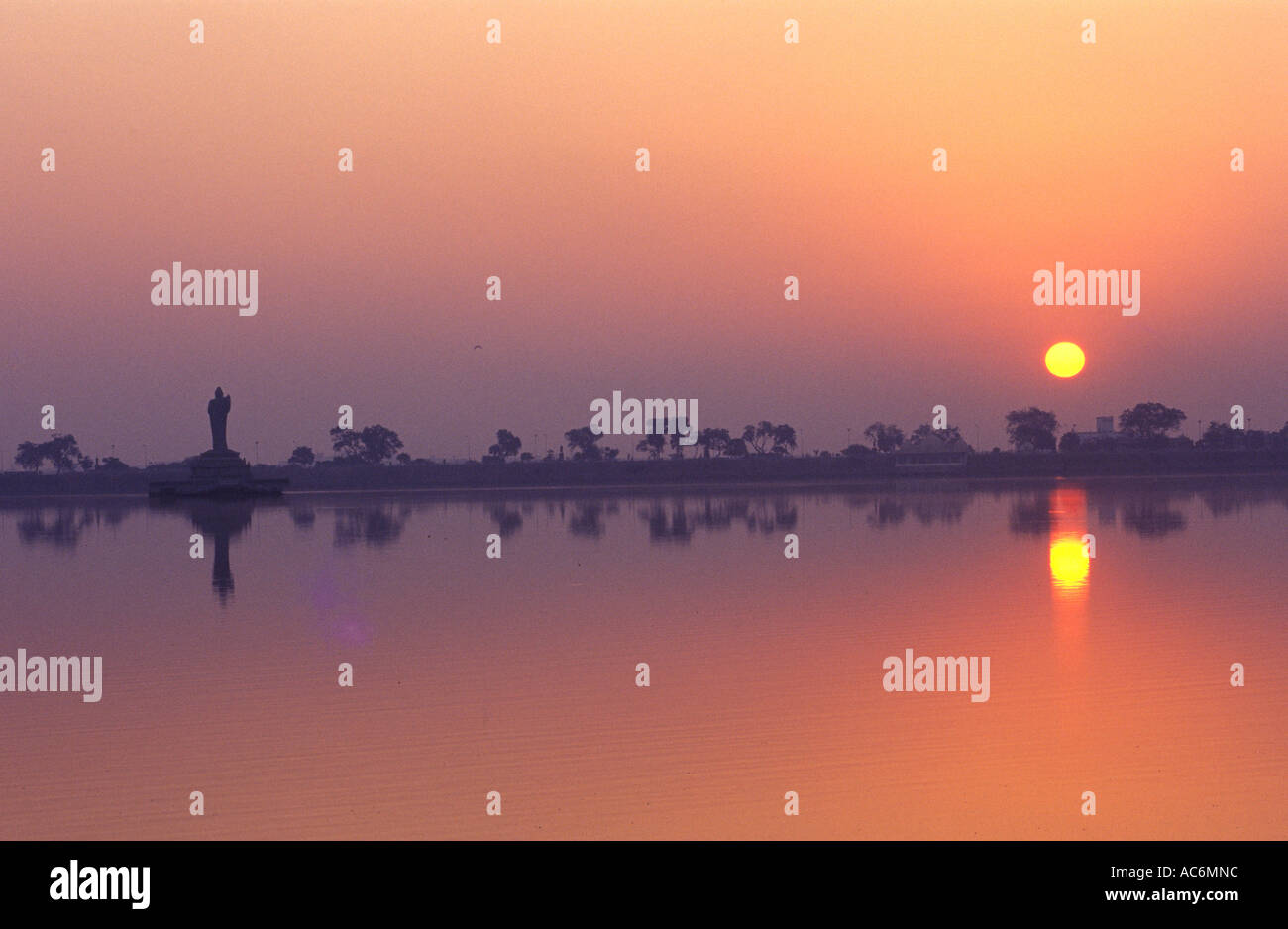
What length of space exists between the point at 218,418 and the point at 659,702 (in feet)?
298

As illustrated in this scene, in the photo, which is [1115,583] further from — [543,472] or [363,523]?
[543,472]

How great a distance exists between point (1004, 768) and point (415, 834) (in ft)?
18.8

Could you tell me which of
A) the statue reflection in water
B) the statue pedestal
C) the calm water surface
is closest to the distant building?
the statue pedestal

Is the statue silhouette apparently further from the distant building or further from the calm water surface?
the distant building

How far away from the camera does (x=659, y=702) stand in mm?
16297

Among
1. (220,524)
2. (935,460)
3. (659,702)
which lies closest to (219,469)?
(220,524)

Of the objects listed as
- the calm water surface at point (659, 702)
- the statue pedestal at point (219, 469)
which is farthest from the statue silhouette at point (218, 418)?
the calm water surface at point (659, 702)

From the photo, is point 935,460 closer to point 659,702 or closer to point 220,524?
point 220,524

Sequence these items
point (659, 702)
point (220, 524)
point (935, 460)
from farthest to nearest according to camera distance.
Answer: point (935, 460)
point (220, 524)
point (659, 702)

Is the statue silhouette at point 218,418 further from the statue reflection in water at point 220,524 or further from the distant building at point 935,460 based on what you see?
the distant building at point 935,460

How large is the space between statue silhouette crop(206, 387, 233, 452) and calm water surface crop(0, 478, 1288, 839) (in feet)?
224
